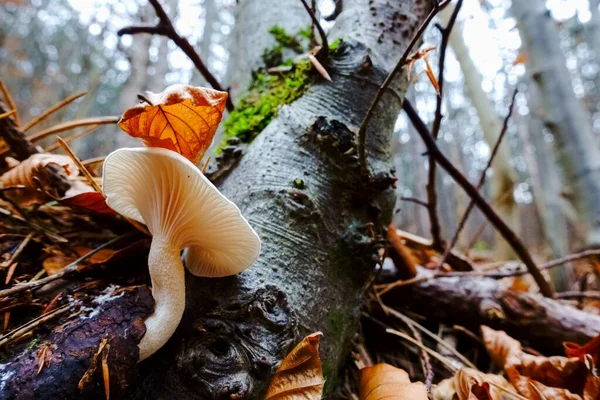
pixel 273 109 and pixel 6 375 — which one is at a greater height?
pixel 273 109

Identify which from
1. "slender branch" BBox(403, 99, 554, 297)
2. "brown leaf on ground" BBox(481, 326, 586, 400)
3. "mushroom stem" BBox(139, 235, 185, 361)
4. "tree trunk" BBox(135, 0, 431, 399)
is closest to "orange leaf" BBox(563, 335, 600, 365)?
"brown leaf on ground" BBox(481, 326, 586, 400)

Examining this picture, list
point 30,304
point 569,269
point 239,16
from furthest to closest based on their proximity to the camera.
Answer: point 569,269
point 239,16
point 30,304

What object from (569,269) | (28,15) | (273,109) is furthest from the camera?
(28,15)

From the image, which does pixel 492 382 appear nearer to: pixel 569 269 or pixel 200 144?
pixel 200 144

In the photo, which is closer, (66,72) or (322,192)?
(322,192)

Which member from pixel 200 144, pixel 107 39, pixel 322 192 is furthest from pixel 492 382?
pixel 107 39
